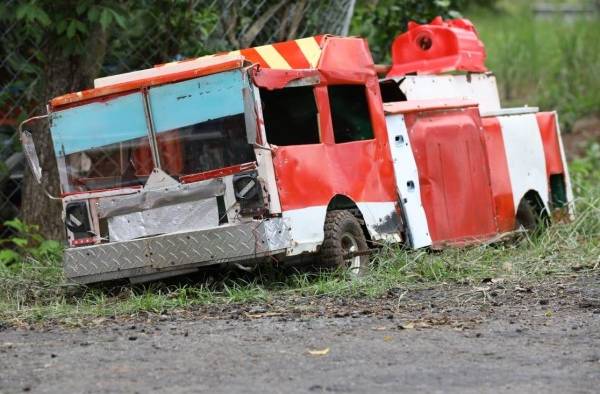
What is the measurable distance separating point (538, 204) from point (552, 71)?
7670mm

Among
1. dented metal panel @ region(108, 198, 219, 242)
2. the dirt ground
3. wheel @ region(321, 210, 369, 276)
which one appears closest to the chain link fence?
dented metal panel @ region(108, 198, 219, 242)

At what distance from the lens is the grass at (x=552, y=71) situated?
59.0 feet

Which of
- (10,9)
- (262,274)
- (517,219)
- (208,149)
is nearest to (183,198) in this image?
(208,149)

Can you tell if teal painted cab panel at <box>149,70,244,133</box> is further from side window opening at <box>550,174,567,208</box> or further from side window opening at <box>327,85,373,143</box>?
side window opening at <box>550,174,567,208</box>

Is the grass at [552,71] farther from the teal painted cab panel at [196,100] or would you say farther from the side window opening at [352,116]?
Result: the teal painted cab panel at [196,100]

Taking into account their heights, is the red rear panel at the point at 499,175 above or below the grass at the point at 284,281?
above

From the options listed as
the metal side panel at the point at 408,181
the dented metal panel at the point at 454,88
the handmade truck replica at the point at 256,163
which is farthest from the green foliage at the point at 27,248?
the dented metal panel at the point at 454,88

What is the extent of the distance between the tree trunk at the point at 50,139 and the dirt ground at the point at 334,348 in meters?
3.40

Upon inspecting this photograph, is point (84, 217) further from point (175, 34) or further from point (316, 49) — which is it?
Result: point (175, 34)

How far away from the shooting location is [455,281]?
8.40 metres

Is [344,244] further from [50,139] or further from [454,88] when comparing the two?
[50,139]

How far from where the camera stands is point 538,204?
11172 mm

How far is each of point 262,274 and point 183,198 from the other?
940mm

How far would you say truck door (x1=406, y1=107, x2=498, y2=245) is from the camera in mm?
9414
